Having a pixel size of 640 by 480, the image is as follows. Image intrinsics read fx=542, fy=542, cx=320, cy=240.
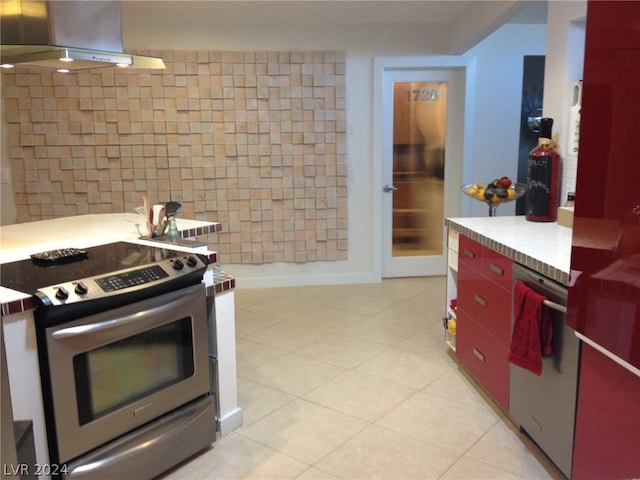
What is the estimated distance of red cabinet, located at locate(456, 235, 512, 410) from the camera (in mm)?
2512

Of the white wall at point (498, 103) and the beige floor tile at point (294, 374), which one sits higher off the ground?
the white wall at point (498, 103)

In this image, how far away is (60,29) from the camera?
220cm

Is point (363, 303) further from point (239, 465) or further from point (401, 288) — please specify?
point (239, 465)

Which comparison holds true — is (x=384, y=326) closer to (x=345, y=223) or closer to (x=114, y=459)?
(x=345, y=223)

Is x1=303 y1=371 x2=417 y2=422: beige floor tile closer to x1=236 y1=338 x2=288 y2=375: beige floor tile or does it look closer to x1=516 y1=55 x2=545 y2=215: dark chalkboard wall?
x1=236 y1=338 x2=288 y2=375: beige floor tile

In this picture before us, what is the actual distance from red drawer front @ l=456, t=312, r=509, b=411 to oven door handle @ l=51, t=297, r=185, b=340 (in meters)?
1.51

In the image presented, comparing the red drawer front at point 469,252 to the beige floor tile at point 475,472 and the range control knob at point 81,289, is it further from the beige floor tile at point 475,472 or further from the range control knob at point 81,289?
the range control knob at point 81,289

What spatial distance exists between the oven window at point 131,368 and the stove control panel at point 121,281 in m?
Answer: 0.20

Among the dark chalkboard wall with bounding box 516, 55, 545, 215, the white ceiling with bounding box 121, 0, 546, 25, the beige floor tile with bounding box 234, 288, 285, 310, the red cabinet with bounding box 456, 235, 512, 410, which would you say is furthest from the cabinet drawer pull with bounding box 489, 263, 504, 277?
the dark chalkboard wall with bounding box 516, 55, 545, 215

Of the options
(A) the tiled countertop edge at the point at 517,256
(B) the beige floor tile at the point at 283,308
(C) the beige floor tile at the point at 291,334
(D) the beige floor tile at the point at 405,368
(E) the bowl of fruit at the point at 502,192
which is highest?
(E) the bowl of fruit at the point at 502,192

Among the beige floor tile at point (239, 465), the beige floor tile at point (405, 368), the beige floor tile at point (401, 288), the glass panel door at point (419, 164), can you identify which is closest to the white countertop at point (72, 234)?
the beige floor tile at point (239, 465)

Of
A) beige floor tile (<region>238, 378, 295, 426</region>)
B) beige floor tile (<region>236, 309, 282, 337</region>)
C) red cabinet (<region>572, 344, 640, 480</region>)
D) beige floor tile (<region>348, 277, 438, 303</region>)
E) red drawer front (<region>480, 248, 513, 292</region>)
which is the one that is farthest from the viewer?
beige floor tile (<region>348, 277, 438, 303</region>)

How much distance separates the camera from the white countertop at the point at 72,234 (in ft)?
7.74

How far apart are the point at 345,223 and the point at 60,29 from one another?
10.3ft
